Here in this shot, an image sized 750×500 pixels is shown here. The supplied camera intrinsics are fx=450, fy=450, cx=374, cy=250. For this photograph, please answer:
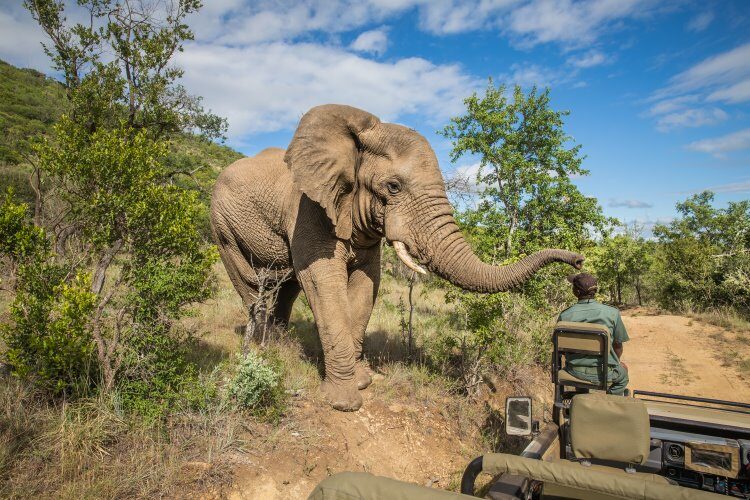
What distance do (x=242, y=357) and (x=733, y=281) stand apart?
1686cm

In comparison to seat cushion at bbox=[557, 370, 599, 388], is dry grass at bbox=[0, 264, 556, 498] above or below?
below

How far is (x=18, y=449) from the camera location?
3.59m

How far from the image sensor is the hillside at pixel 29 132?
17250mm

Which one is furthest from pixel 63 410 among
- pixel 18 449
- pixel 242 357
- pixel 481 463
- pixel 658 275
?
pixel 658 275

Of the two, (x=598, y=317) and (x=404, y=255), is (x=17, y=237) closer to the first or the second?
(x=404, y=255)

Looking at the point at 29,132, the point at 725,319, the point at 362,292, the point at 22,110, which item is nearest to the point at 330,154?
the point at 362,292

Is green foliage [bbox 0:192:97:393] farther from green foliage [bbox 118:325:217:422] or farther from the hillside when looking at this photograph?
the hillside

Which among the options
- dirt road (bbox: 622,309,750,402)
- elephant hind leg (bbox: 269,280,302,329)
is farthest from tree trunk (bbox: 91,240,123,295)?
dirt road (bbox: 622,309,750,402)

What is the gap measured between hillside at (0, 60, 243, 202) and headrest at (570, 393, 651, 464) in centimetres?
890

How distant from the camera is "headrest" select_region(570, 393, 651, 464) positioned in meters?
2.74

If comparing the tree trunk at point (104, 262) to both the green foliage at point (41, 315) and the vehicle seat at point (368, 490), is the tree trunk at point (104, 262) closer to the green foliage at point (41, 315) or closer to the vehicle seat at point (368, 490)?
the green foliage at point (41, 315)

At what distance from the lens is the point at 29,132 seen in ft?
86.5

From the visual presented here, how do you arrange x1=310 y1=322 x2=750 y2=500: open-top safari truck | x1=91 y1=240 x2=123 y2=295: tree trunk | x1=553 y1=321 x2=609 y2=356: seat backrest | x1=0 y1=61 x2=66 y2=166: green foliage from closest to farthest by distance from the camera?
x1=310 y1=322 x2=750 y2=500: open-top safari truck < x1=553 y1=321 x2=609 y2=356: seat backrest < x1=91 y1=240 x2=123 y2=295: tree trunk < x1=0 y1=61 x2=66 y2=166: green foliage

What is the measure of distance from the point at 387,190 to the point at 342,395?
8.76ft
